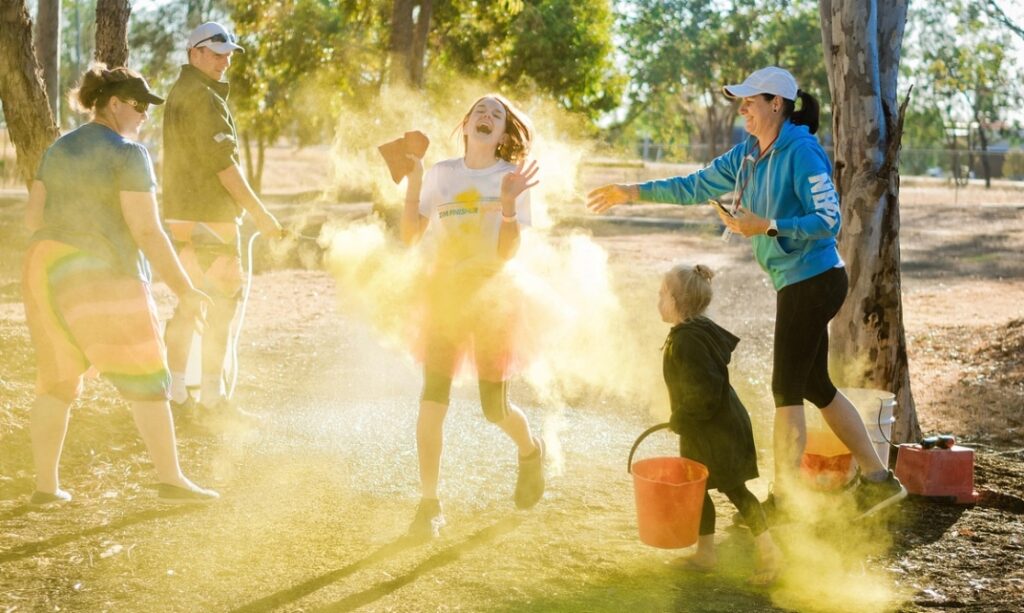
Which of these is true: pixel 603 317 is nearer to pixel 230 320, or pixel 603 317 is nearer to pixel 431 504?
pixel 230 320

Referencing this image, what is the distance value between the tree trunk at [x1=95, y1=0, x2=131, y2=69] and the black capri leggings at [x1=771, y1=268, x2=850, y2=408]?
239 inches

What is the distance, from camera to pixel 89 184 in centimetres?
484

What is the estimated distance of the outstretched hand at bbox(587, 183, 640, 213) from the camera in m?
5.43

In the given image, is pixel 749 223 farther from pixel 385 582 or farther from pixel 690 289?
pixel 385 582

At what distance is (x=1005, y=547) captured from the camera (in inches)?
202

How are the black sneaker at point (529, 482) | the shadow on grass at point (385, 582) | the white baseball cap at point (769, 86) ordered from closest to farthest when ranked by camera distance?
the shadow on grass at point (385, 582) → the white baseball cap at point (769, 86) → the black sneaker at point (529, 482)

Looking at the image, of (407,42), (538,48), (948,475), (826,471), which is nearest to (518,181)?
(826,471)

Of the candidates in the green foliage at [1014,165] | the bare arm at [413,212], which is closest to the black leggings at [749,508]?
the bare arm at [413,212]

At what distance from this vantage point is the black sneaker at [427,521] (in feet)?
16.1

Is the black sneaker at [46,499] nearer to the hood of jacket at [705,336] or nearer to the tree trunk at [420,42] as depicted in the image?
the hood of jacket at [705,336]

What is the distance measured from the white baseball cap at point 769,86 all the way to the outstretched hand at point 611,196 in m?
0.75

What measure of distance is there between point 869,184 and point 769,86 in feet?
6.34

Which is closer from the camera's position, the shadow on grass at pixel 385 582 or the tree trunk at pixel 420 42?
the shadow on grass at pixel 385 582

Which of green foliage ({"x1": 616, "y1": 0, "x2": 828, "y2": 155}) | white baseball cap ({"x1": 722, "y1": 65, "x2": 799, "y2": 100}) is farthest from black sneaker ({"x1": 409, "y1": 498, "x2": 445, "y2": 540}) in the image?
green foliage ({"x1": 616, "y1": 0, "x2": 828, "y2": 155})
